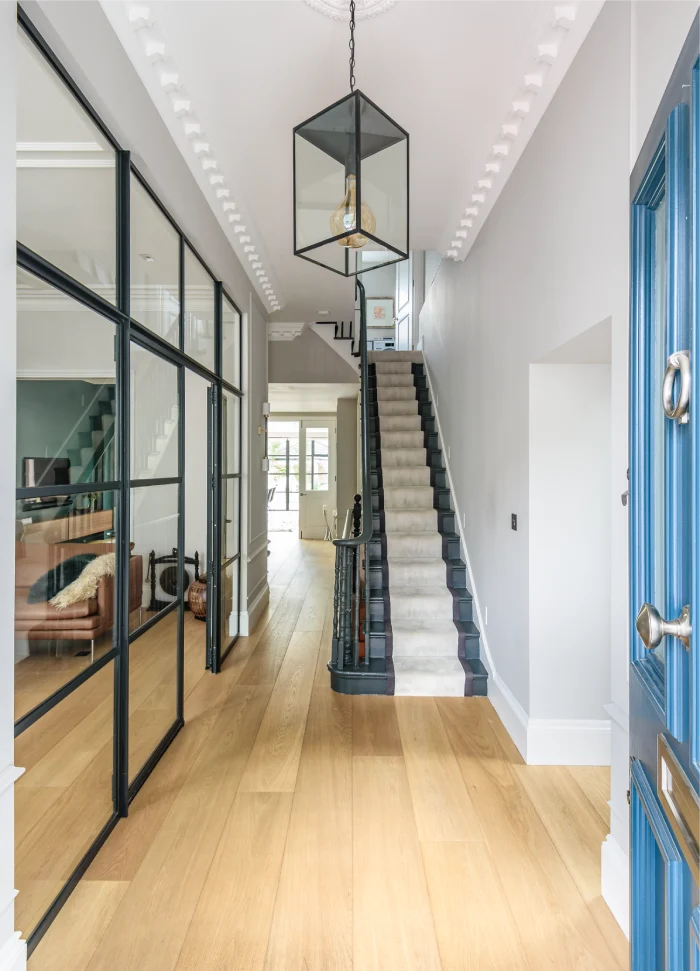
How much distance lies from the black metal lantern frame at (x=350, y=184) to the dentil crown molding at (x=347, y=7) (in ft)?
1.43

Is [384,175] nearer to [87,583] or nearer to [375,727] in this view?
[87,583]

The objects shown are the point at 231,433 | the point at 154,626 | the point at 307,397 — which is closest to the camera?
the point at 154,626

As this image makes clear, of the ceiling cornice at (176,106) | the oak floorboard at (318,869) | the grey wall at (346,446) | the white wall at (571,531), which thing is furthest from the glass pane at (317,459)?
the white wall at (571,531)

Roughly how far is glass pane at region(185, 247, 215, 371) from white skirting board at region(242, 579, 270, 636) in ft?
6.93

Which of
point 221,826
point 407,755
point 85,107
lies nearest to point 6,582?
point 221,826

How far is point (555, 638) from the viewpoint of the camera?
8.90 ft

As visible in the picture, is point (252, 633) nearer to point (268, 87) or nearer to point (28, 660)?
point (28, 660)

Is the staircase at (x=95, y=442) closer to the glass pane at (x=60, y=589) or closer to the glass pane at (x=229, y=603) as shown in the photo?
the glass pane at (x=60, y=589)

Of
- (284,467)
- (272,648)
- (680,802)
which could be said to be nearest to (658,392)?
(680,802)

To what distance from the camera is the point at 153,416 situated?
2.70 meters

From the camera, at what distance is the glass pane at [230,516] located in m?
4.22

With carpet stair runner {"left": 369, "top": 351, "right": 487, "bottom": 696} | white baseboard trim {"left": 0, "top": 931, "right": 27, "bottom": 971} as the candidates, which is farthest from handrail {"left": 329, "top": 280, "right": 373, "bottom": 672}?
white baseboard trim {"left": 0, "top": 931, "right": 27, "bottom": 971}

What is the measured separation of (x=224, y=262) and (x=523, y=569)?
2814mm

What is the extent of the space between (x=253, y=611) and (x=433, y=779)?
9.12ft
